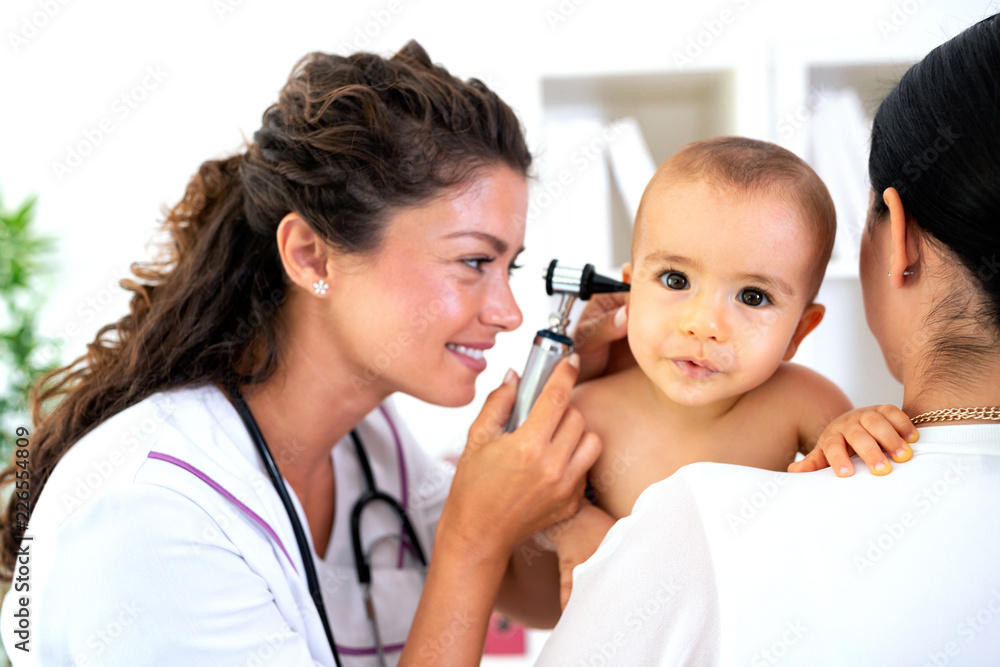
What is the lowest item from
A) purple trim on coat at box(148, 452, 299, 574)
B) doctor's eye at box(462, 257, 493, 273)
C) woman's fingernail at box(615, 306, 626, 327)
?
purple trim on coat at box(148, 452, 299, 574)

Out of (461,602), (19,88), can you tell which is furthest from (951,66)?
(19,88)

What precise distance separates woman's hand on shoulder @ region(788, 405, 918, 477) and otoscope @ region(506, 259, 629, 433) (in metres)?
0.39

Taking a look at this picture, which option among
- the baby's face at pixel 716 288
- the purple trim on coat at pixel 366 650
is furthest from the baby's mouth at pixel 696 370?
the purple trim on coat at pixel 366 650

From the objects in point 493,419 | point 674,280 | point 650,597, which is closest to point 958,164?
point 674,280

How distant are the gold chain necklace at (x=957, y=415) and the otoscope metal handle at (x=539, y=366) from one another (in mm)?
508

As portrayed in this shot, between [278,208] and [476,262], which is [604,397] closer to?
[476,262]

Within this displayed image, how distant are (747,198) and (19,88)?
8.99 ft

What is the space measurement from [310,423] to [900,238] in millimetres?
992

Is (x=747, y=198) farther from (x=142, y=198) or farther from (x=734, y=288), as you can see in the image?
(x=142, y=198)

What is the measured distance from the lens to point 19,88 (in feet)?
8.87

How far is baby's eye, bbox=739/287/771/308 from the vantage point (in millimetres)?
977

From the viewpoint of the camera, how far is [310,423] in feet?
4.54

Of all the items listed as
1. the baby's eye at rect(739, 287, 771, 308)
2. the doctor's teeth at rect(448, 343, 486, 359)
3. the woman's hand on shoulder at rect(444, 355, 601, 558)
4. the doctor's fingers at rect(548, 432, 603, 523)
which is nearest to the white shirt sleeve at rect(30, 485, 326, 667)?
the woman's hand on shoulder at rect(444, 355, 601, 558)

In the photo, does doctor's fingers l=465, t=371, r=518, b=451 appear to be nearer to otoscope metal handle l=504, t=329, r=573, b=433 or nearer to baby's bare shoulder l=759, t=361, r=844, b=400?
otoscope metal handle l=504, t=329, r=573, b=433
